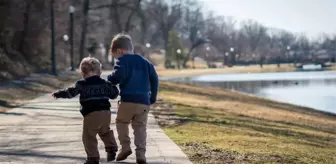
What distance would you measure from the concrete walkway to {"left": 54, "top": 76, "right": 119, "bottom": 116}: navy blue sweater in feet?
2.63

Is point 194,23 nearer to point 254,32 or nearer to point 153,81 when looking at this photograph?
point 254,32

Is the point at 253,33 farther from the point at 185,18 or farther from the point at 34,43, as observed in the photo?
the point at 34,43

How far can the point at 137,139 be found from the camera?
22.5ft

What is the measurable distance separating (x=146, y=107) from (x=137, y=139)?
14.7 inches

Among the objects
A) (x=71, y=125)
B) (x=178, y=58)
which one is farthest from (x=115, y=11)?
(x=71, y=125)

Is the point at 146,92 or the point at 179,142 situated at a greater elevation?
the point at 146,92

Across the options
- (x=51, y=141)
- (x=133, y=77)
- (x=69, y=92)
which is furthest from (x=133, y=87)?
(x=51, y=141)

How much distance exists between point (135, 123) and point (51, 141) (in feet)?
8.92

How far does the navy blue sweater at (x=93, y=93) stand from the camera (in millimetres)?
6738

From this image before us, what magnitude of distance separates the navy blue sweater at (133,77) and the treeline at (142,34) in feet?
72.8

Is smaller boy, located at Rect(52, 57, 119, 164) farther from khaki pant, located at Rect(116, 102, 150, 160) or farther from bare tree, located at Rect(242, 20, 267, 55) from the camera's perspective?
bare tree, located at Rect(242, 20, 267, 55)

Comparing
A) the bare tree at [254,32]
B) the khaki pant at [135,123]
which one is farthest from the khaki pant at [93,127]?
the bare tree at [254,32]

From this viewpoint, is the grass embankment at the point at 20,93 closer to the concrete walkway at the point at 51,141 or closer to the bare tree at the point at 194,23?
the concrete walkway at the point at 51,141

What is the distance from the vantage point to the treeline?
3676 cm
